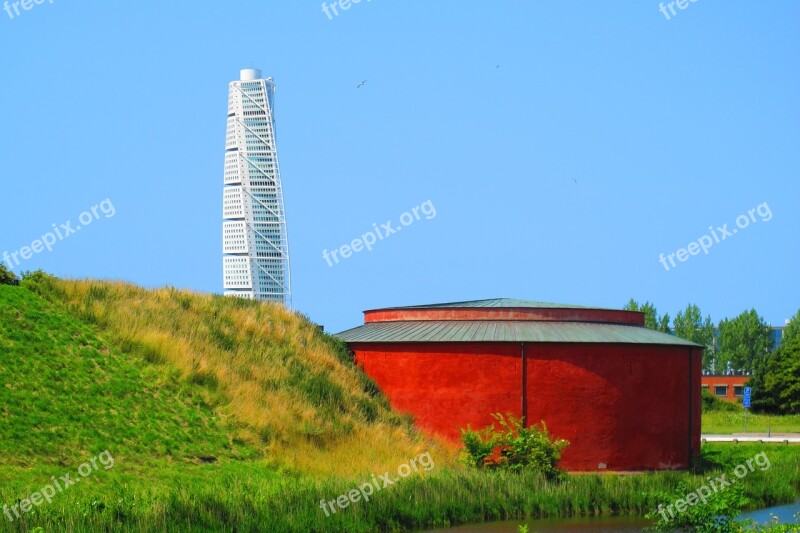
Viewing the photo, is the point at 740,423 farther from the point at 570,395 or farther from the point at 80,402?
the point at 80,402

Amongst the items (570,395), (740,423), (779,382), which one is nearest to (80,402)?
(570,395)

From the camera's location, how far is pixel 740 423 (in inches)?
2000

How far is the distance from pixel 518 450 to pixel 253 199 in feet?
227

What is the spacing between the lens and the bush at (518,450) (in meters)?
25.5

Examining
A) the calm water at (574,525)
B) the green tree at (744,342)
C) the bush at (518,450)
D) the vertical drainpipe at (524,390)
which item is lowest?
the calm water at (574,525)

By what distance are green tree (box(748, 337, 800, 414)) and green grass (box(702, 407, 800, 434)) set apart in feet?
24.8

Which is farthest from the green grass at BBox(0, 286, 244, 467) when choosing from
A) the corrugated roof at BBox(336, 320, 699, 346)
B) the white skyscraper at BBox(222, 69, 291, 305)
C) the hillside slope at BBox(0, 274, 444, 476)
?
the white skyscraper at BBox(222, 69, 291, 305)

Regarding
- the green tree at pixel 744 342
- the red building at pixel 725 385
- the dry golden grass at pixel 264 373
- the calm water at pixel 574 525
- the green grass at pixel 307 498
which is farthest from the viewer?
the green tree at pixel 744 342

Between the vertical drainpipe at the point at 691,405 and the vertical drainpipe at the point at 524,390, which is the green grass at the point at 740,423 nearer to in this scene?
the vertical drainpipe at the point at 691,405

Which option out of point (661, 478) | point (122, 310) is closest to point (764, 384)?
point (661, 478)

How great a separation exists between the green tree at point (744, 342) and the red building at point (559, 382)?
6067 centimetres

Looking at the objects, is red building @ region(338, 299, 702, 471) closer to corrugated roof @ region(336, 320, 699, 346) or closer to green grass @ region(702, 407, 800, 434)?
corrugated roof @ region(336, 320, 699, 346)

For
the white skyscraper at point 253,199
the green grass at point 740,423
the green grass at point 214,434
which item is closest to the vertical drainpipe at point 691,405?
the green grass at point 214,434

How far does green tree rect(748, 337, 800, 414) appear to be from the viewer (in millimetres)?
65125
